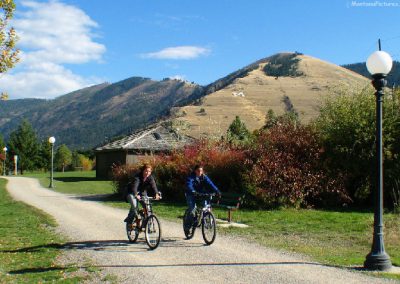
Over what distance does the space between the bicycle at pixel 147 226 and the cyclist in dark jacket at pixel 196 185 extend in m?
0.96

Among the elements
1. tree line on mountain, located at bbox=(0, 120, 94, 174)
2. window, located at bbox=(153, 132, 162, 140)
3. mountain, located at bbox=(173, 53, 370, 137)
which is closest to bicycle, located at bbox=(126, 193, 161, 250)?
window, located at bbox=(153, 132, 162, 140)

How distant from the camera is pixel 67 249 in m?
10.7

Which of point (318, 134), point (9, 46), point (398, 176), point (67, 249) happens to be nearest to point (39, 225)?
point (67, 249)

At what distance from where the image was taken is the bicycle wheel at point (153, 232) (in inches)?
403

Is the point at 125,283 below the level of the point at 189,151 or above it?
below

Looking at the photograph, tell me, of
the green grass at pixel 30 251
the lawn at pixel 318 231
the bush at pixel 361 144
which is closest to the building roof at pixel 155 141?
the bush at pixel 361 144

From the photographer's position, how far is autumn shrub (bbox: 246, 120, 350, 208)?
1836cm

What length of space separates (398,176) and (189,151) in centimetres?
920

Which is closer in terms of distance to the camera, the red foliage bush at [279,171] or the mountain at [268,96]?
the red foliage bush at [279,171]

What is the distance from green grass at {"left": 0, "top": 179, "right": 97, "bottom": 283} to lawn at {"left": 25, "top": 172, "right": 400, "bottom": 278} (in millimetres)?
4373

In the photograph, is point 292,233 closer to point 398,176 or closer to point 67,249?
point 67,249

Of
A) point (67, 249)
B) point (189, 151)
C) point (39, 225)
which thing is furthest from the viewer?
point (189, 151)

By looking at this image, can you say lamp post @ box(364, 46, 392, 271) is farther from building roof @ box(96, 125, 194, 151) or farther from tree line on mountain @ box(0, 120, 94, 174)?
tree line on mountain @ box(0, 120, 94, 174)

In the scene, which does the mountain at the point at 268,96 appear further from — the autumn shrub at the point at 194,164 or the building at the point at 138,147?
the autumn shrub at the point at 194,164
